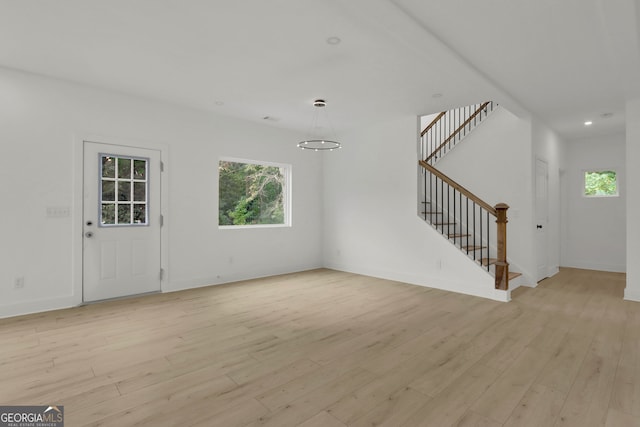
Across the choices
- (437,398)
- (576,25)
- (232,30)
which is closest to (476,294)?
(437,398)

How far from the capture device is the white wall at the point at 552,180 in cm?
563

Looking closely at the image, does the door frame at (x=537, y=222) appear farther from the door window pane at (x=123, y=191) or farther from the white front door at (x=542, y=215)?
the door window pane at (x=123, y=191)

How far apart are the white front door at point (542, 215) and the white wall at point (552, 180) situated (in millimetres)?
115

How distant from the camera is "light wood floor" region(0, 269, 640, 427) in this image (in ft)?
6.54

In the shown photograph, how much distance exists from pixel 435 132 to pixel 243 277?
4783 millimetres

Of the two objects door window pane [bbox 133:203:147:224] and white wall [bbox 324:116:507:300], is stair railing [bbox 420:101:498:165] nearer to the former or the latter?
white wall [bbox 324:116:507:300]

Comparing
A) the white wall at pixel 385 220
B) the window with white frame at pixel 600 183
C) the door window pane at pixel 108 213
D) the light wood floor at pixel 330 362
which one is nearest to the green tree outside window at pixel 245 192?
the white wall at pixel 385 220

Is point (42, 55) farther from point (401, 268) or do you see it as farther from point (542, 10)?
point (401, 268)

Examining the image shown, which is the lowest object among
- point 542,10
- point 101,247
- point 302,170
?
point 101,247

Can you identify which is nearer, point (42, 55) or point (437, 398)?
point (437, 398)

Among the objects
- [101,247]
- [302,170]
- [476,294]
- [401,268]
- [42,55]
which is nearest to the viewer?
[42,55]

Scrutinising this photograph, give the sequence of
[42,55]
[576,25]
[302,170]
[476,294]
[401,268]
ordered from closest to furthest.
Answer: [576,25] < [42,55] < [476,294] < [401,268] < [302,170]

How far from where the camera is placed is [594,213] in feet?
22.3

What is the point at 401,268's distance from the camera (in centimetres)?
570
